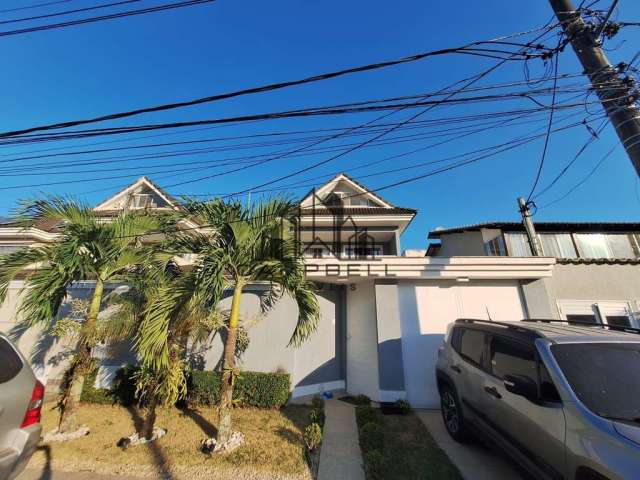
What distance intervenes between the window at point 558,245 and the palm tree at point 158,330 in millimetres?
12564

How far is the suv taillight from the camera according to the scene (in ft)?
9.04

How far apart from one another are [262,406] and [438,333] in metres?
4.88

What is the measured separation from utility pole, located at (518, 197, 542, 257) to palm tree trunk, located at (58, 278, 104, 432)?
44.0 ft

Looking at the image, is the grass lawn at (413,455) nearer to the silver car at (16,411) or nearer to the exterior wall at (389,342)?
the exterior wall at (389,342)

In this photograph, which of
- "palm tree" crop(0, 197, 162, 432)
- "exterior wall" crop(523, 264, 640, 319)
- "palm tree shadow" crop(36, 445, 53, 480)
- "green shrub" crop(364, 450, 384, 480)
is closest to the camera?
"green shrub" crop(364, 450, 384, 480)

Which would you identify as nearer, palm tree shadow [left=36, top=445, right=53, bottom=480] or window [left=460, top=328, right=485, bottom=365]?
palm tree shadow [left=36, top=445, right=53, bottom=480]

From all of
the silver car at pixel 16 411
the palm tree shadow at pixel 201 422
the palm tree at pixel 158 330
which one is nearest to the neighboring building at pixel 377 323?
the palm tree shadow at pixel 201 422

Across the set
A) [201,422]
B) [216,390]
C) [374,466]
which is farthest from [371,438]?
[216,390]

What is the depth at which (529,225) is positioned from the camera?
10047 millimetres

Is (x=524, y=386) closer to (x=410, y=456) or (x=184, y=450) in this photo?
(x=410, y=456)

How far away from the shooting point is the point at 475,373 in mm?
3990

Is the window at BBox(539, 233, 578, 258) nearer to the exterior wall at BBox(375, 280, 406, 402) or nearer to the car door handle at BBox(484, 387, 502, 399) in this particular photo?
the exterior wall at BBox(375, 280, 406, 402)

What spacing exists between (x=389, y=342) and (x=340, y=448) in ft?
9.26

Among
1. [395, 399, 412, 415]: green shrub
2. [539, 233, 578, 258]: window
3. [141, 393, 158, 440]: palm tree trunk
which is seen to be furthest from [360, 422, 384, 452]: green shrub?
[539, 233, 578, 258]: window
